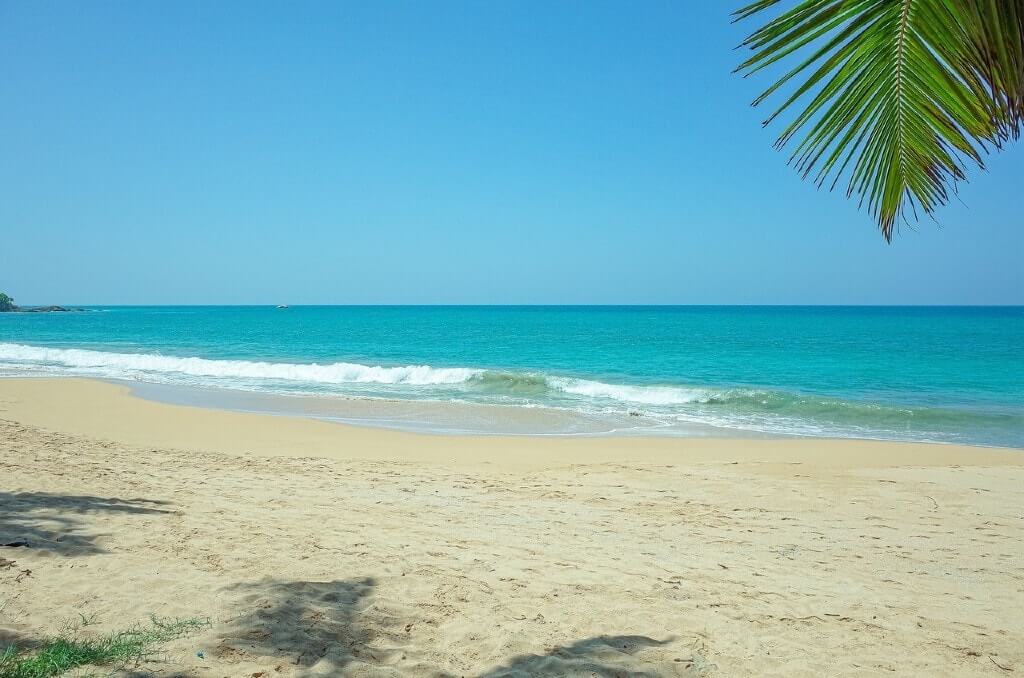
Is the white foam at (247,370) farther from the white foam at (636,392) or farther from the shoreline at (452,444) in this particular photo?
the shoreline at (452,444)

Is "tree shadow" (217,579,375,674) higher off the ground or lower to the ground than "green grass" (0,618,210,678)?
lower

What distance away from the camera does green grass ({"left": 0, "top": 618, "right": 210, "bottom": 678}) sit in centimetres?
335

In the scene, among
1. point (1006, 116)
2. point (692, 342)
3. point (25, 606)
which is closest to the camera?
point (1006, 116)

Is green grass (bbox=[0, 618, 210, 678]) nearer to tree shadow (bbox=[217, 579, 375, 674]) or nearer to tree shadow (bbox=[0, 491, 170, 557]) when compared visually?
tree shadow (bbox=[217, 579, 375, 674])

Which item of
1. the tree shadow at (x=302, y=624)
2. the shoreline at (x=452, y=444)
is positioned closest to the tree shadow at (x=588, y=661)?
the tree shadow at (x=302, y=624)

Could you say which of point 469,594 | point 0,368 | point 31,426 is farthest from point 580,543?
point 0,368

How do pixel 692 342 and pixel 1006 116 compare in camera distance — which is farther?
pixel 692 342

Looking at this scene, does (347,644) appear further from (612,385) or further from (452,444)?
(612,385)

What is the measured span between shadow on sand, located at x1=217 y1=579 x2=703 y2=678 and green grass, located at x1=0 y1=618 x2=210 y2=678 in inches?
14.2

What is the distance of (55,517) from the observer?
19.9 feet

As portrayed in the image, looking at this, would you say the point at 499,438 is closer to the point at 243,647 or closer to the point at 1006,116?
the point at 243,647

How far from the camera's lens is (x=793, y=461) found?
1105cm

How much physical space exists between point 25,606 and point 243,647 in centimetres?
152

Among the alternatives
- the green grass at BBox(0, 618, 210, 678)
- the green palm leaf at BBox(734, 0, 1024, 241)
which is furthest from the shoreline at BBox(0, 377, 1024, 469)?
the green palm leaf at BBox(734, 0, 1024, 241)
